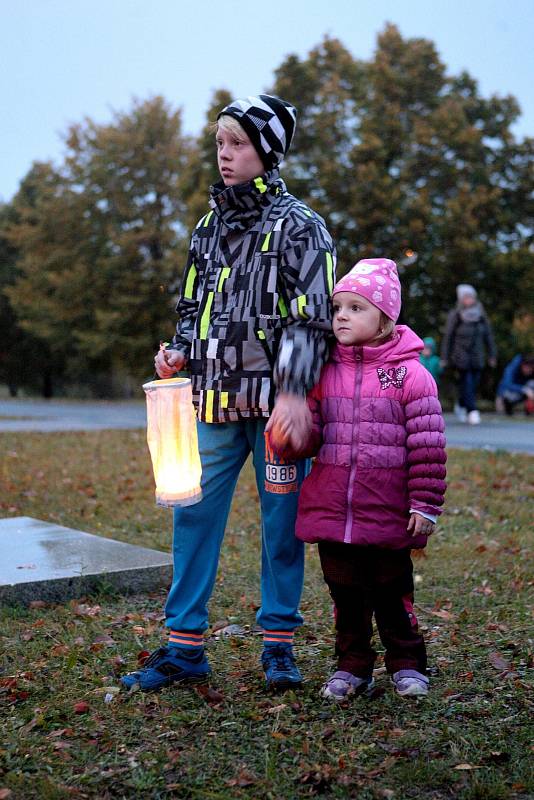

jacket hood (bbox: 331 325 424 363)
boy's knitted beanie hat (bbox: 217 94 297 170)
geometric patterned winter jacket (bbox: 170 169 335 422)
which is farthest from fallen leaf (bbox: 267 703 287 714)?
boy's knitted beanie hat (bbox: 217 94 297 170)

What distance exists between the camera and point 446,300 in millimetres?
27219

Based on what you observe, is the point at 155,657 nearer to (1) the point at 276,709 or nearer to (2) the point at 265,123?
(1) the point at 276,709

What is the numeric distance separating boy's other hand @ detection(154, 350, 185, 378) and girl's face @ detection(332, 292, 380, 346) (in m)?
0.61

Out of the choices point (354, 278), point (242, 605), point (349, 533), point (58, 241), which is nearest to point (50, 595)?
point (242, 605)

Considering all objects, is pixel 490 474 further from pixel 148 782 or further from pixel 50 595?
pixel 148 782

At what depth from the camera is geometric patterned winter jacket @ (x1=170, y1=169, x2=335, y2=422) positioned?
3416mm

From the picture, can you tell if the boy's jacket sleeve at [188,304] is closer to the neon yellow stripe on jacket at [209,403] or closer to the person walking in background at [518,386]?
the neon yellow stripe on jacket at [209,403]

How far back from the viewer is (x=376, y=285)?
3420 millimetres

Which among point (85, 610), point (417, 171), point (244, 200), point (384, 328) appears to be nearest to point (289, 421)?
point (384, 328)

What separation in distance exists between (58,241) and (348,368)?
1565 inches

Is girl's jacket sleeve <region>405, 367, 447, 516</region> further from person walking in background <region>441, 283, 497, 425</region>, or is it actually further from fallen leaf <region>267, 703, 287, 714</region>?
person walking in background <region>441, 283, 497, 425</region>

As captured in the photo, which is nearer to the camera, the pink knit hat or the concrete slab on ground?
the pink knit hat

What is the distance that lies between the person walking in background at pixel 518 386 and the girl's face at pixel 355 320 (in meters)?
15.9

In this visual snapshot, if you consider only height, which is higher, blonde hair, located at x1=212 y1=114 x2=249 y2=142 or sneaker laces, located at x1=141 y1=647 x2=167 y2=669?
blonde hair, located at x1=212 y1=114 x2=249 y2=142
